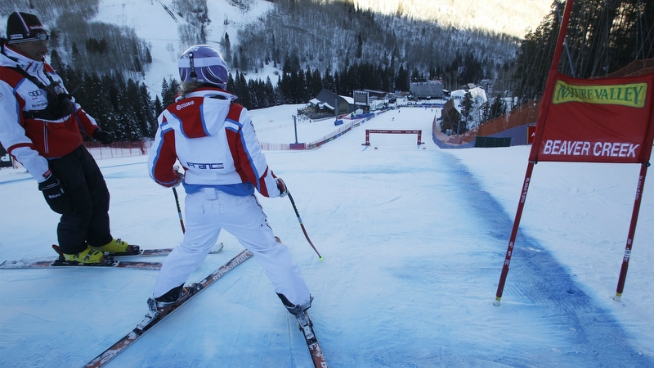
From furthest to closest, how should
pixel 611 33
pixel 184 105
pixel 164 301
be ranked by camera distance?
1. pixel 611 33
2. pixel 164 301
3. pixel 184 105

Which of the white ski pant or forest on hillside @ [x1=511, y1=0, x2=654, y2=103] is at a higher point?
forest on hillside @ [x1=511, y1=0, x2=654, y2=103]

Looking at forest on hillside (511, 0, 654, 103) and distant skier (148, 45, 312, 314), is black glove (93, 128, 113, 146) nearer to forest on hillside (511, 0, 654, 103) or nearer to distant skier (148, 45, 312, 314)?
distant skier (148, 45, 312, 314)

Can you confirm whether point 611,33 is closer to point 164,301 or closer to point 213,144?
point 213,144

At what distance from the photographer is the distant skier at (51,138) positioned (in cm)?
220

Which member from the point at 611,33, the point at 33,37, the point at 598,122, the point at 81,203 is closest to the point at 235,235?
the point at 81,203

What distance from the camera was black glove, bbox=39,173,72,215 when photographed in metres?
2.32

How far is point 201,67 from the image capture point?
182 centimetres

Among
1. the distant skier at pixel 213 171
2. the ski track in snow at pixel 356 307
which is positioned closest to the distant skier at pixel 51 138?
the ski track in snow at pixel 356 307

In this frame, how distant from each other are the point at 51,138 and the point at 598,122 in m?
3.88

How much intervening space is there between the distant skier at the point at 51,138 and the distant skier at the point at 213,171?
1061 millimetres

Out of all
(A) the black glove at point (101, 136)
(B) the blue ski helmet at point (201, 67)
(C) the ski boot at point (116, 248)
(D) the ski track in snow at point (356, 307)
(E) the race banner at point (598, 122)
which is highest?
(B) the blue ski helmet at point (201, 67)

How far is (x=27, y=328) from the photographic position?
220cm

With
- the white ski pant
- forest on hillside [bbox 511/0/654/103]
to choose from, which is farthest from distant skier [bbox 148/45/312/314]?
forest on hillside [bbox 511/0/654/103]

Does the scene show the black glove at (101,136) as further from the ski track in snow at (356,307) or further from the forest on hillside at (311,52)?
the forest on hillside at (311,52)
